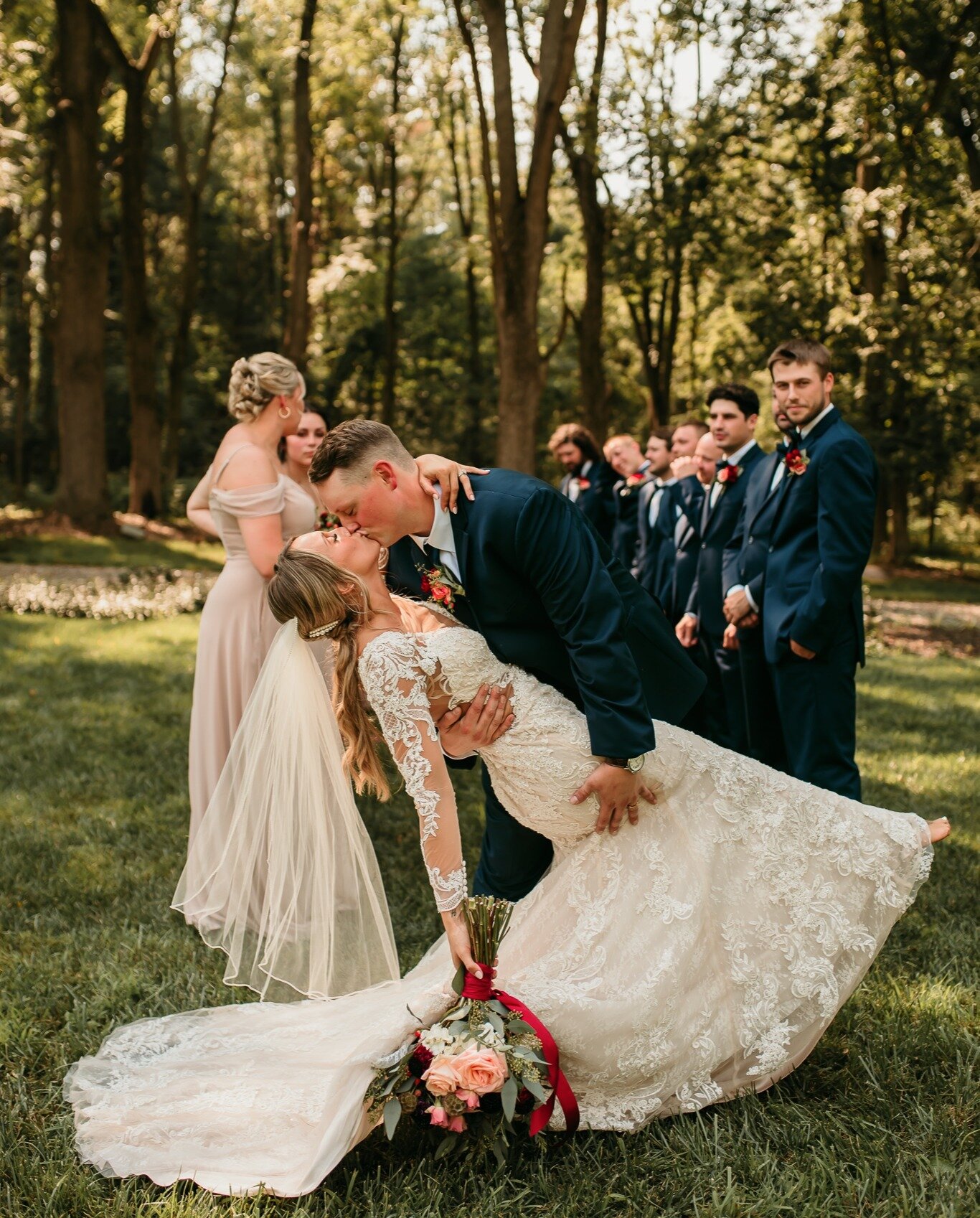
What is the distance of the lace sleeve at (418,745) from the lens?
3.15 m

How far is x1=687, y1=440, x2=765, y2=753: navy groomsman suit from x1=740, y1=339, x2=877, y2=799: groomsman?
4.45 ft

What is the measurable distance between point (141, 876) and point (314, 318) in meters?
27.5

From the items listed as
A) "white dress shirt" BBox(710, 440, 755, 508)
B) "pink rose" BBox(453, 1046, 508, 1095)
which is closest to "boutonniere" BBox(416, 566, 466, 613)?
"pink rose" BBox(453, 1046, 508, 1095)

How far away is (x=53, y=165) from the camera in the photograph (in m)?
25.9

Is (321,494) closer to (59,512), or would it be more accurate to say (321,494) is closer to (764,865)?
(764,865)

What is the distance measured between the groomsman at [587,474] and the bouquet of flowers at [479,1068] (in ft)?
22.6

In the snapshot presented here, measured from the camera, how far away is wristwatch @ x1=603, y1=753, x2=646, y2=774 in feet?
10.7

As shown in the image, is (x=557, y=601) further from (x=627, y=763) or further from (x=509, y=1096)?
(x=509, y=1096)

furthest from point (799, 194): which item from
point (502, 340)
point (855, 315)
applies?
point (502, 340)

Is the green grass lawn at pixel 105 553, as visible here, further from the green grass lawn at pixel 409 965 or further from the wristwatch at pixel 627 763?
the wristwatch at pixel 627 763

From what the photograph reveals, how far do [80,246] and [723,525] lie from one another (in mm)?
16204

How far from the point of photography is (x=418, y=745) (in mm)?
3168

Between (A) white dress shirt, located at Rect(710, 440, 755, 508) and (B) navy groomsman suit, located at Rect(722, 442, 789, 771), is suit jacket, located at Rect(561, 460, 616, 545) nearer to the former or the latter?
(A) white dress shirt, located at Rect(710, 440, 755, 508)

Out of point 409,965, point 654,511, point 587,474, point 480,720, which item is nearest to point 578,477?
point 587,474
